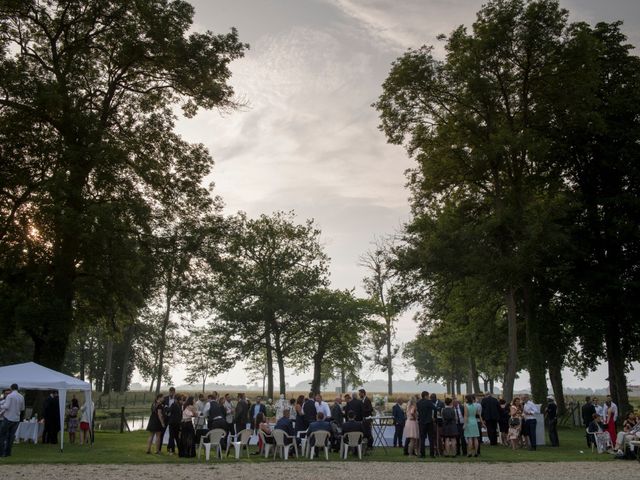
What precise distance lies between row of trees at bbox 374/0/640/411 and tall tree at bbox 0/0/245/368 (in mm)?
10424

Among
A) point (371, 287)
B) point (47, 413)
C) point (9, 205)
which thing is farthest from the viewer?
point (371, 287)

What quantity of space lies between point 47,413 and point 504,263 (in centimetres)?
1901

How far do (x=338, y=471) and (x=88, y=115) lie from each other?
55.1ft

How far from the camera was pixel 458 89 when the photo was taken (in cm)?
2880

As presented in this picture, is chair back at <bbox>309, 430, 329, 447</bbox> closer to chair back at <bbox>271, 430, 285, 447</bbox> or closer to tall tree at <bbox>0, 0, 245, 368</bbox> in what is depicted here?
chair back at <bbox>271, 430, 285, 447</bbox>

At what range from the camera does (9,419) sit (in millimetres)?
15477

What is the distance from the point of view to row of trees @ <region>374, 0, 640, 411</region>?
2641 cm

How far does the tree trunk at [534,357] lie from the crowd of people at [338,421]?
788 cm

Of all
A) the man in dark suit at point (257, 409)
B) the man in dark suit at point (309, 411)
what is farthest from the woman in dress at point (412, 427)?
the man in dark suit at point (257, 409)

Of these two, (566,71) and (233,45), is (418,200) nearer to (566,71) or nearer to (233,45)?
(566,71)

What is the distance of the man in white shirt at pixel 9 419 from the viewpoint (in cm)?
1548

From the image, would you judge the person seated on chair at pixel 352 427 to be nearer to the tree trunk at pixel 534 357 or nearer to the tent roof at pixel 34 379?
the tent roof at pixel 34 379

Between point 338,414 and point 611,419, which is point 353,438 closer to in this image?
point 338,414

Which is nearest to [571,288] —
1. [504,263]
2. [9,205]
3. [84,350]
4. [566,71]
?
[504,263]
